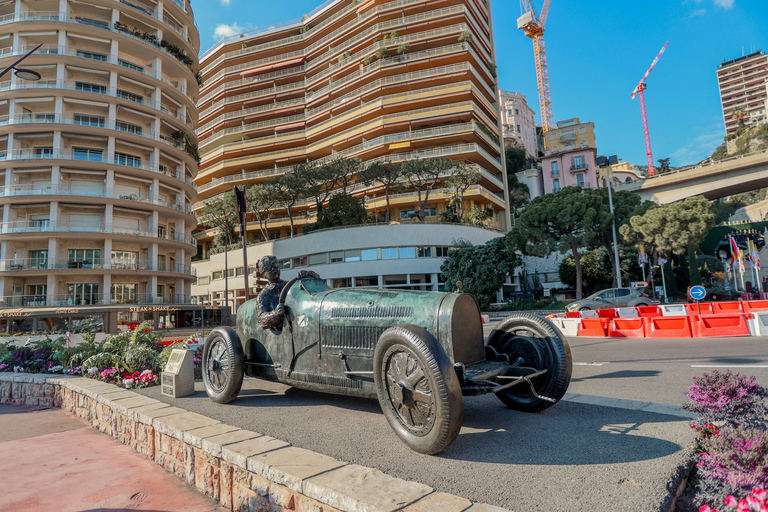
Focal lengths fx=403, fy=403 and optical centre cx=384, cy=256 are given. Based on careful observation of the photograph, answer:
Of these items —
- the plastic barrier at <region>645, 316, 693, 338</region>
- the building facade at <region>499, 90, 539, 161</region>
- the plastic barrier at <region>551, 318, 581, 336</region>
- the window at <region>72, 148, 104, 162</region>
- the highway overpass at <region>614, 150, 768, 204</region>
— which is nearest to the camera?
the plastic barrier at <region>645, 316, 693, 338</region>

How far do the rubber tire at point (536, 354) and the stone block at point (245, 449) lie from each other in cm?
244

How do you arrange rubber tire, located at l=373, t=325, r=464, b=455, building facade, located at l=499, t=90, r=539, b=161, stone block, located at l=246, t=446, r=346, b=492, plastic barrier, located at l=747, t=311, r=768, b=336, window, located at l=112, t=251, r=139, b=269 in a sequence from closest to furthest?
stone block, located at l=246, t=446, r=346, b=492
rubber tire, located at l=373, t=325, r=464, b=455
plastic barrier, located at l=747, t=311, r=768, b=336
window, located at l=112, t=251, r=139, b=269
building facade, located at l=499, t=90, r=539, b=161

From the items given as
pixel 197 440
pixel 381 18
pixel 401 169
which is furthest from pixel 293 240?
pixel 197 440

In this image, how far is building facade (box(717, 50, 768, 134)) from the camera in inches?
5027

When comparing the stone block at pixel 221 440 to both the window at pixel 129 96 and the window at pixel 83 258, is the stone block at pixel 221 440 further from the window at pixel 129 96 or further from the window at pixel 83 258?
the window at pixel 129 96

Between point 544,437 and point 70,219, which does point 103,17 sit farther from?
point 544,437

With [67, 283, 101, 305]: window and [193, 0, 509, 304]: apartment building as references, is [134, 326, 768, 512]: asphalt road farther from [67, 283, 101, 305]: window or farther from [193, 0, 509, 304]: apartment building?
[67, 283, 101, 305]: window

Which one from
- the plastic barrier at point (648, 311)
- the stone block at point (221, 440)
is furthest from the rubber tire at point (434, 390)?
the plastic barrier at point (648, 311)

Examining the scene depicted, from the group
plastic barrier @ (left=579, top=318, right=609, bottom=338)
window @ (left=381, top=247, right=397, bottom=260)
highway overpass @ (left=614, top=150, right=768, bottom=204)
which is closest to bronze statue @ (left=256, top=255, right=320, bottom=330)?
plastic barrier @ (left=579, top=318, right=609, bottom=338)

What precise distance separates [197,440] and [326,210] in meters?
37.5

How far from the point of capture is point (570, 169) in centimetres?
5953

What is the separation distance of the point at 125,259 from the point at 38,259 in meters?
5.58

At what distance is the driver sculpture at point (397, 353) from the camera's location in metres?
3.12

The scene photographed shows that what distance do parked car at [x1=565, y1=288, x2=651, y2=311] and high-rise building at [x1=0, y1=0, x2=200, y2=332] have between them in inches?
1200
